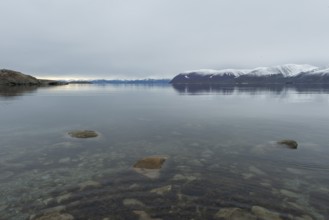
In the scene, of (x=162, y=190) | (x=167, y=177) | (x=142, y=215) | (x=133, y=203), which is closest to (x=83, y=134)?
(x=167, y=177)

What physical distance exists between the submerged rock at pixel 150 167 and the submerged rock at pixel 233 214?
5.76 m

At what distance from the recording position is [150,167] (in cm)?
1886

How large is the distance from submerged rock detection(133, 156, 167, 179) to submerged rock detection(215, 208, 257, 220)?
5.76m

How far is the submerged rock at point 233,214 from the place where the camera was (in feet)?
40.8

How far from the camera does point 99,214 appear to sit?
12742 millimetres

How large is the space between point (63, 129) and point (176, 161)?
2032cm

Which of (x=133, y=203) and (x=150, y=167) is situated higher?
(x=150, y=167)

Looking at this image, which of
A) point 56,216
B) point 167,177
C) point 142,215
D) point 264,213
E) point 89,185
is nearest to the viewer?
point 56,216

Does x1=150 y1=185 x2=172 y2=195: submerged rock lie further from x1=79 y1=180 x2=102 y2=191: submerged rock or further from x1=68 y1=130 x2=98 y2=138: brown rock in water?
x1=68 y1=130 x2=98 y2=138: brown rock in water

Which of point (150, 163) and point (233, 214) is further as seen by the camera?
point (150, 163)

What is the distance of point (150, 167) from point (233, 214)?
7.77 m

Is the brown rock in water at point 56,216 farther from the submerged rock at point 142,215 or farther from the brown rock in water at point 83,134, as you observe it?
the brown rock in water at point 83,134

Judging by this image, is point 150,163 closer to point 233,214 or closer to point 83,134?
point 233,214

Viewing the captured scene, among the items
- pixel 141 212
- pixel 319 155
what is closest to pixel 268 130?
pixel 319 155
